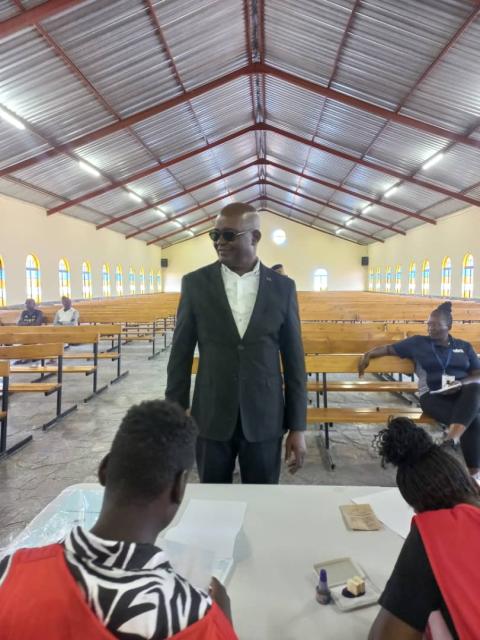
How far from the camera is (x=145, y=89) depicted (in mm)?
9203

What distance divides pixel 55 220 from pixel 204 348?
48.0ft

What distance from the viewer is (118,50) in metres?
7.58

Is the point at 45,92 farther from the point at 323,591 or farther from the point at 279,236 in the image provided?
the point at 279,236

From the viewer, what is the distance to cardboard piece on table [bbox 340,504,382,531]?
117cm

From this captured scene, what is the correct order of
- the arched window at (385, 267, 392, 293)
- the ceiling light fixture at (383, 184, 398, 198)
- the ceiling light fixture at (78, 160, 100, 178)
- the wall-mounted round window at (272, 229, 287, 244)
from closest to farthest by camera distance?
the ceiling light fixture at (78, 160, 100, 178), the ceiling light fixture at (383, 184, 398, 198), the arched window at (385, 267, 392, 293), the wall-mounted round window at (272, 229, 287, 244)

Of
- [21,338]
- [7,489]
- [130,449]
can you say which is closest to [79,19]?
[21,338]

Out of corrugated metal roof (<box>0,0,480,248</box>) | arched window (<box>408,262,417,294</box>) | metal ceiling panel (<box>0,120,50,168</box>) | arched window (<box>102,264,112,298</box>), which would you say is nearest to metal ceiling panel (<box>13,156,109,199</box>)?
corrugated metal roof (<box>0,0,480,248</box>)

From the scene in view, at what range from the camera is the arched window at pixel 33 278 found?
13039 mm

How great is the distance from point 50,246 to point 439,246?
13.6 meters

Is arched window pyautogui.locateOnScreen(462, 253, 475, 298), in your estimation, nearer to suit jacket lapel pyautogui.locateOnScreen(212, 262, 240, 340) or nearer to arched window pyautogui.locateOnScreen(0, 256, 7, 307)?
arched window pyautogui.locateOnScreen(0, 256, 7, 307)

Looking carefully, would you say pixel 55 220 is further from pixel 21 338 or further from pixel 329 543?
pixel 329 543

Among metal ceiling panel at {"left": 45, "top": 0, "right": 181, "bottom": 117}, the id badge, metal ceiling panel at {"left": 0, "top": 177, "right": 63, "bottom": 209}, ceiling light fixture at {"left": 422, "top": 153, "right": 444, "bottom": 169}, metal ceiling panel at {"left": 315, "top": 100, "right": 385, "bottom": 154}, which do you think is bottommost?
the id badge

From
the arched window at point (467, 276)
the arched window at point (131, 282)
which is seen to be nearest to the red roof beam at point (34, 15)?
the arched window at point (467, 276)

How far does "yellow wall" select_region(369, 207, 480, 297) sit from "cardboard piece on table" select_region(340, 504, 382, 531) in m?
13.7
